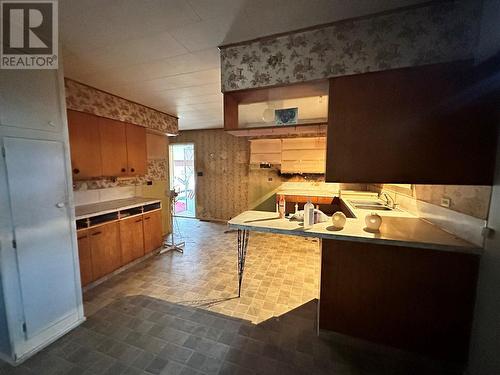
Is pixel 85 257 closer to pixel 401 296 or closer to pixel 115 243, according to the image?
pixel 115 243

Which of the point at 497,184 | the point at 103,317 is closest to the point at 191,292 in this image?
the point at 103,317

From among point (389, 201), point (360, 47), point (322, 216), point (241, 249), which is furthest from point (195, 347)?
point (389, 201)

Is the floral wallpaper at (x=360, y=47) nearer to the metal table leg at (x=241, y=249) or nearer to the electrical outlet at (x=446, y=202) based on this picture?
the electrical outlet at (x=446, y=202)

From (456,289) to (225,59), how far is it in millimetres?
2658

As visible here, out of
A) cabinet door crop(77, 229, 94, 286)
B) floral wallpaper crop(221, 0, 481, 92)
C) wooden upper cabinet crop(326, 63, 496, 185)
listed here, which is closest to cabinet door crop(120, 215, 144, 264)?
cabinet door crop(77, 229, 94, 286)

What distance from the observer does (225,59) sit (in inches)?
73.9

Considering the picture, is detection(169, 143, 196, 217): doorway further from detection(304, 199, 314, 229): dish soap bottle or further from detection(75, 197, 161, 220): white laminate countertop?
detection(304, 199, 314, 229): dish soap bottle

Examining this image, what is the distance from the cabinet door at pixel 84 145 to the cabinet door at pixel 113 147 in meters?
0.07

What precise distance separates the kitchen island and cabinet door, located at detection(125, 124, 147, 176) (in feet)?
8.36

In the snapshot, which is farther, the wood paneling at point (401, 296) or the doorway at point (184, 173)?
the doorway at point (184, 173)

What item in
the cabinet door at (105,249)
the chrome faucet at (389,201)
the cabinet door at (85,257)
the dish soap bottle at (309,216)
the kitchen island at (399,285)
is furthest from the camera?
the chrome faucet at (389,201)

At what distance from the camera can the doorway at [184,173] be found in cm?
599

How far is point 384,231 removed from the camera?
1680 mm

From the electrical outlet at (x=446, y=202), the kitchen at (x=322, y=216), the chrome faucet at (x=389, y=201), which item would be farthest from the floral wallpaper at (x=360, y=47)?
the chrome faucet at (x=389, y=201)
